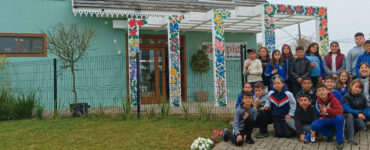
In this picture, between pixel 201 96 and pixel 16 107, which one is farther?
pixel 16 107

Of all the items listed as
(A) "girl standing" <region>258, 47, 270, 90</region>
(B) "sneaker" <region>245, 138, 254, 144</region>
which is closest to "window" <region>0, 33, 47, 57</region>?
(A) "girl standing" <region>258, 47, 270, 90</region>

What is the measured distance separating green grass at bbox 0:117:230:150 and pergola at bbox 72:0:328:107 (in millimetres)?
2457

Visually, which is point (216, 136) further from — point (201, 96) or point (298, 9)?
point (298, 9)

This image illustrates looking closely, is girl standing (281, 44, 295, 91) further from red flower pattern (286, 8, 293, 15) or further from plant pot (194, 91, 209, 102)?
red flower pattern (286, 8, 293, 15)

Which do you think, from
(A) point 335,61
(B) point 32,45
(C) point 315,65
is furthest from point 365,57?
(B) point 32,45

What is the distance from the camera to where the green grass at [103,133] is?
221 inches

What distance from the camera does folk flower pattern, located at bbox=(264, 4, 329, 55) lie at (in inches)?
407

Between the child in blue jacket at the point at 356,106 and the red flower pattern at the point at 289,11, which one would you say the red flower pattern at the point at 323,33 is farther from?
the child in blue jacket at the point at 356,106

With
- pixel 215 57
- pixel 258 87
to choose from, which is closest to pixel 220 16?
pixel 215 57

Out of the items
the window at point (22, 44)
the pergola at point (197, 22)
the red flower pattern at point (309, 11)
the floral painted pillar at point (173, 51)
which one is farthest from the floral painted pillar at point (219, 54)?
the window at point (22, 44)

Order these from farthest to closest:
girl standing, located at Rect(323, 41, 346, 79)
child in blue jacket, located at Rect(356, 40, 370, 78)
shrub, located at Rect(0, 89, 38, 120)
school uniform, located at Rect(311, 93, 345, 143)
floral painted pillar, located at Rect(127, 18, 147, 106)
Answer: floral painted pillar, located at Rect(127, 18, 147, 106)
shrub, located at Rect(0, 89, 38, 120)
girl standing, located at Rect(323, 41, 346, 79)
child in blue jacket, located at Rect(356, 40, 370, 78)
school uniform, located at Rect(311, 93, 345, 143)

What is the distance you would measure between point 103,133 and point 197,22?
6.50 metres

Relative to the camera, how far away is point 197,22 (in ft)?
39.0

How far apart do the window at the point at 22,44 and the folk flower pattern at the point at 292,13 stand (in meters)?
7.42
